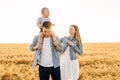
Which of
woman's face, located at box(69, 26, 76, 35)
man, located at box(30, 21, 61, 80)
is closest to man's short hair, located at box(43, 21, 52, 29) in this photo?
man, located at box(30, 21, 61, 80)

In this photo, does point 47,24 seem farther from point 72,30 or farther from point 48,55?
point 72,30

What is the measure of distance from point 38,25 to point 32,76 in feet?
16.7

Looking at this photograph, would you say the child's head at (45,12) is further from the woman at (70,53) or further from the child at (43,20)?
the woman at (70,53)

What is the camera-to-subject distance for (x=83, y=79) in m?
13.9

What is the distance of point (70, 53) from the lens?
920cm

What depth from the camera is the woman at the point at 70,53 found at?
29.6 ft

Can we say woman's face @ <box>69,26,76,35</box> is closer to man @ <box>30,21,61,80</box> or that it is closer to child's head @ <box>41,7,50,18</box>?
child's head @ <box>41,7,50,18</box>

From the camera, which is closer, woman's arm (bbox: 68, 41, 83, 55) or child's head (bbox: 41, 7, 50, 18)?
child's head (bbox: 41, 7, 50, 18)

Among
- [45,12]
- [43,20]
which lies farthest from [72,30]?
[45,12]

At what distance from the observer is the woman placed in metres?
9.02

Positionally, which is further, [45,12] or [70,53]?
[70,53]

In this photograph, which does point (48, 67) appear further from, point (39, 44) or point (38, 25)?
point (38, 25)

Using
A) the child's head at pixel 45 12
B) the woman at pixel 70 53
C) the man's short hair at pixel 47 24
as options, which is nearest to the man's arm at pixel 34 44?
the man's short hair at pixel 47 24

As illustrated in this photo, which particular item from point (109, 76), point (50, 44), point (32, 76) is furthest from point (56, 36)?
point (109, 76)
